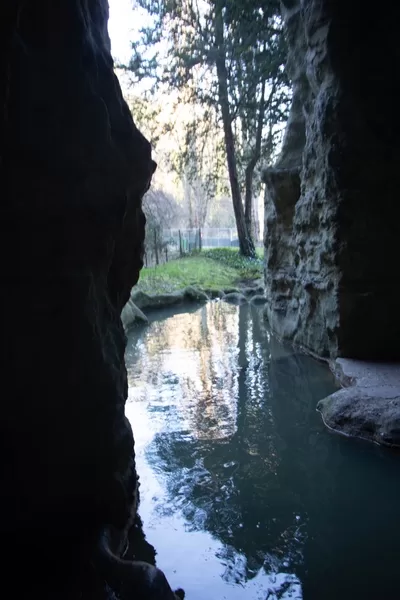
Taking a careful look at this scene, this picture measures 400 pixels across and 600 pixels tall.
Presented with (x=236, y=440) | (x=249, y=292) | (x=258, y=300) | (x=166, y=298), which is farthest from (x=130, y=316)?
(x=236, y=440)

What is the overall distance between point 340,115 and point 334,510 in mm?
5186

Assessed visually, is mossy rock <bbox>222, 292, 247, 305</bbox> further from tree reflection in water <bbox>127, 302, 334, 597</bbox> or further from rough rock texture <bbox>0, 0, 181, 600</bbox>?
rough rock texture <bbox>0, 0, 181, 600</bbox>

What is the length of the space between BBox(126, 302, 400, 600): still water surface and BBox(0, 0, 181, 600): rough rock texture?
0.59m

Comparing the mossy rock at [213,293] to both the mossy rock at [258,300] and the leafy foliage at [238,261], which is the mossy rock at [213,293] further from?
the leafy foliage at [238,261]

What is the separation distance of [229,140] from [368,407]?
17484mm

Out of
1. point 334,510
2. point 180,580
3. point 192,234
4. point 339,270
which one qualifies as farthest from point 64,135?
point 192,234

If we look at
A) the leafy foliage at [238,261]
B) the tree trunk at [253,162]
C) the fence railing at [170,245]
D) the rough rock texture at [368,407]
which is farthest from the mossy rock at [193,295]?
the rough rock texture at [368,407]

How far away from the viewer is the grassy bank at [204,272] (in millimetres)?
16844

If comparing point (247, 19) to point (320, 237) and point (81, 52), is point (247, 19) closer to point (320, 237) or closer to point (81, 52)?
point (320, 237)

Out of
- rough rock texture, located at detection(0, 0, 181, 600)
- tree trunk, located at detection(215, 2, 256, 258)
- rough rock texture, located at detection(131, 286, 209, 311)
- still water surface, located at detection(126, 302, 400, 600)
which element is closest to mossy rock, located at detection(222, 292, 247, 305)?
rough rock texture, located at detection(131, 286, 209, 311)

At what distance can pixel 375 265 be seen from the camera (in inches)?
255

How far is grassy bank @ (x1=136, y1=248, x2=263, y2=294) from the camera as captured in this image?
55.3ft

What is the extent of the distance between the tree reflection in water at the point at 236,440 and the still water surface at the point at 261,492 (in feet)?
0.04

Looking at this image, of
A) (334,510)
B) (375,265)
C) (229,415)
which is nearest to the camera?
(334,510)
